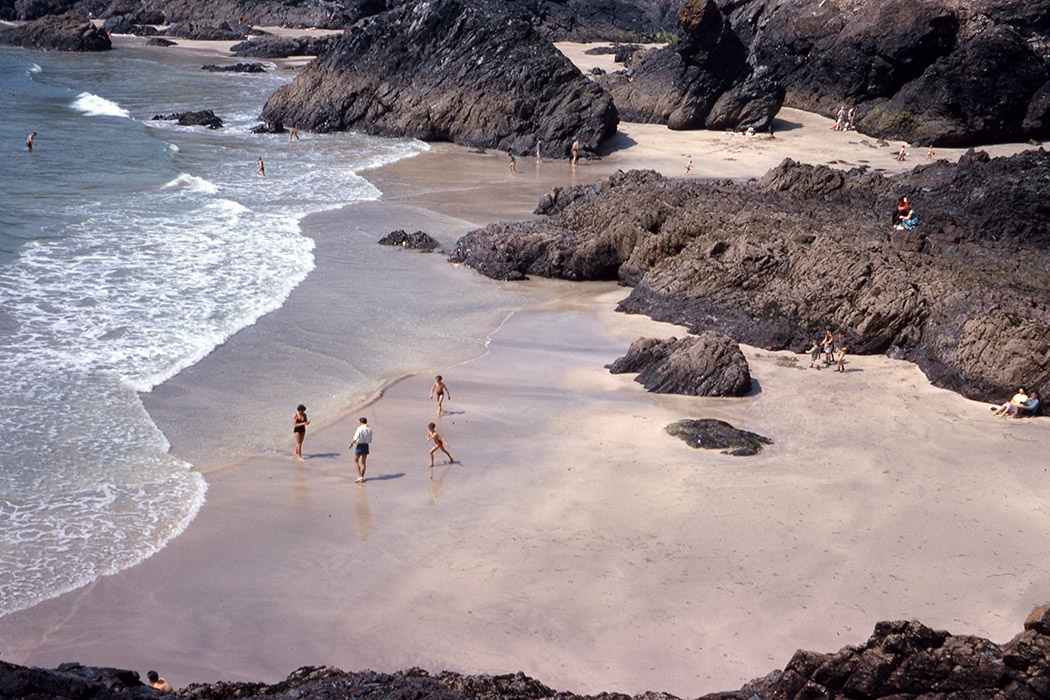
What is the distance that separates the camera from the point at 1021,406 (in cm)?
1423

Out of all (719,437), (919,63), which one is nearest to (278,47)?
(919,63)

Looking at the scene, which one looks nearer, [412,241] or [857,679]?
[857,679]

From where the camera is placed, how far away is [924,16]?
3825cm

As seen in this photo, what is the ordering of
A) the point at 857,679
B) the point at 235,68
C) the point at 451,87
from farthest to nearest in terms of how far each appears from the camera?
the point at 235,68, the point at 451,87, the point at 857,679

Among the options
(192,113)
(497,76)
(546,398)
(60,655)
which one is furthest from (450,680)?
(192,113)

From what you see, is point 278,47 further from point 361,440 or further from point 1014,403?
point 1014,403

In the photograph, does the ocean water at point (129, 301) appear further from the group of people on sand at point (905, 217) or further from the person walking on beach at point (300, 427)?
the group of people on sand at point (905, 217)

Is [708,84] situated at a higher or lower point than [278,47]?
lower

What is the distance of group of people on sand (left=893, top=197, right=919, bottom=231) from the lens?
837 inches

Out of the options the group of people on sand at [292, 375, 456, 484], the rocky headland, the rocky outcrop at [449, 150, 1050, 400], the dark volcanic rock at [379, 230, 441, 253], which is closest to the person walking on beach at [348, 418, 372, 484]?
the group of people on sand at [292, 375, 456, 484]

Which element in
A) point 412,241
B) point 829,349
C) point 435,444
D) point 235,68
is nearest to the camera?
point 435,444

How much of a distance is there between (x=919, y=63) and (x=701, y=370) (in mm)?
29646

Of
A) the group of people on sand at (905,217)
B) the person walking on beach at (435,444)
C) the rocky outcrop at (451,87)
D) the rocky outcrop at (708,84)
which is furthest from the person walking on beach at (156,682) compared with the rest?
the rocky outcrop at (708,84)

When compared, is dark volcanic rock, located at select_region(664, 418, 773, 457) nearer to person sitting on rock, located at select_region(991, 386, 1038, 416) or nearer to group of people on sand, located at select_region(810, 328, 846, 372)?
group of people on sand, located at select_region(810, 328, 846, 372)
